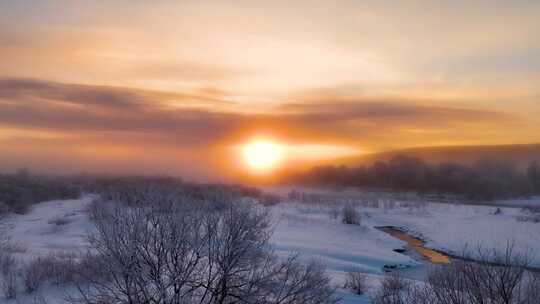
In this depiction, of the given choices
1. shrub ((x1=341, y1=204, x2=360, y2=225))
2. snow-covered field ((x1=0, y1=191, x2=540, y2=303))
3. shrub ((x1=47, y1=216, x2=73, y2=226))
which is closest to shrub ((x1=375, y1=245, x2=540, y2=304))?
snow-covered field ((x1=0, y1=191, x2=540, y2=303))

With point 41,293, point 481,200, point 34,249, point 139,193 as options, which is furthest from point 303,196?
point 139,193

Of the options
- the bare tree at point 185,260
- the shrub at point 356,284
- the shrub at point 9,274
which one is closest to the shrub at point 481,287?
the bare tree at point 185,260

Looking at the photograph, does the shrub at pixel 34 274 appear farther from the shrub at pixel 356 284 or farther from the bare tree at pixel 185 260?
the shrub at pixel 356 284

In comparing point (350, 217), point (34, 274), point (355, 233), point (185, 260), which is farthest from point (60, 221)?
point (185, 260)

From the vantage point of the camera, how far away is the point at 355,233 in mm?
42406

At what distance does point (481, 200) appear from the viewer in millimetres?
74438

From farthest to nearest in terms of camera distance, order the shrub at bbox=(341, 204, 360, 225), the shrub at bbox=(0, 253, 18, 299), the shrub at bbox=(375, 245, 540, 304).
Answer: the shrub at bbox=(341, 204, 360, 225), the shrub at bbox=(0, 253, 18, 299), the shrub at bbox=(375, 245, 540, 304)

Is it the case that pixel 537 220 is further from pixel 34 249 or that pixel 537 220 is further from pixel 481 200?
pixel 34 249

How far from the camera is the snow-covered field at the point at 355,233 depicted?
3088cm

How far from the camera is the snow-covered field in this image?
3088 cm

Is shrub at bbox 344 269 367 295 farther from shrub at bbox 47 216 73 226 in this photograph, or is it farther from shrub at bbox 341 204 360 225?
shrub at bbox 47 216 73 226

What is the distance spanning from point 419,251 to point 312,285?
25.5m

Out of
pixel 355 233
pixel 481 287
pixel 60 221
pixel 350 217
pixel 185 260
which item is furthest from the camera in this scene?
pixel 350 217

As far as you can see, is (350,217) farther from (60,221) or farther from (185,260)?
(185,260)
